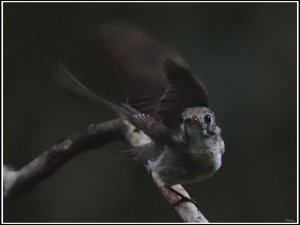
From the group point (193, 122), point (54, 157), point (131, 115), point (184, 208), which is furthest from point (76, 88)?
point (54, 157)

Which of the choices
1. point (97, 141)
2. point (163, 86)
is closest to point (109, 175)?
point (97, 141)

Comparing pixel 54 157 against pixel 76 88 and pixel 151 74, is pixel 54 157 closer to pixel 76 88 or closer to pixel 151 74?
pixel 151 74

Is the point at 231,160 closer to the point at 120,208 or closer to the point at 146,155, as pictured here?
the point at 120,208

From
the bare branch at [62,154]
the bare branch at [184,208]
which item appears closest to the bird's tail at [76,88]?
the bare branch at [184,208]

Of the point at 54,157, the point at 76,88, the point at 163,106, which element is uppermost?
the point at 76,88

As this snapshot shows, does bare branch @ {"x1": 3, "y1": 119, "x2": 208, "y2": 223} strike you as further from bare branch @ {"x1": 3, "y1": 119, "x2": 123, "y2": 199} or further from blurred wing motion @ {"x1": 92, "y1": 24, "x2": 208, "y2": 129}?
blurred wing motion @ {"x1": 92, "y1": 24, "x2": 208, "y2": 129}
